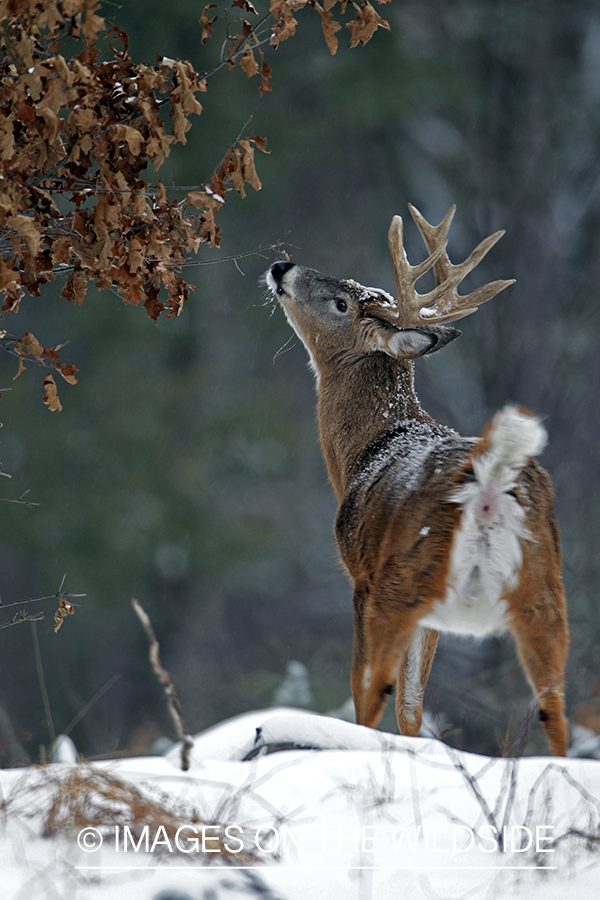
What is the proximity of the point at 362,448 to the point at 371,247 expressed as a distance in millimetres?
7635

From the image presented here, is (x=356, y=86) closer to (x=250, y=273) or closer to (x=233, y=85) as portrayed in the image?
(x=233, y=85)

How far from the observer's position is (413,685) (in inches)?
176

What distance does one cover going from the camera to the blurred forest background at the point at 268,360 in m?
11.0

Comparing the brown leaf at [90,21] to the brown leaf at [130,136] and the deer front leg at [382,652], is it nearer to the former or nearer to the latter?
the brown leaf at [130,136]

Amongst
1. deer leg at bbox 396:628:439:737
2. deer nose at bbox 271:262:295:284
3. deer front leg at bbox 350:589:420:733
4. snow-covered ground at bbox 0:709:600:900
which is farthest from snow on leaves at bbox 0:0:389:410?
deer leg at bbox 396:628:439:737

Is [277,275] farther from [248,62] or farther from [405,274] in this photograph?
[248,62]

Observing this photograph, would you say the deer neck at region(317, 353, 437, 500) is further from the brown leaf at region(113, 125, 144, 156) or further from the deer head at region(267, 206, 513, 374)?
the brown leaf at region(113, 125, 144, 156)

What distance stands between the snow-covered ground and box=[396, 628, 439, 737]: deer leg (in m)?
1.50

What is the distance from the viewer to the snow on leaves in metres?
2.56

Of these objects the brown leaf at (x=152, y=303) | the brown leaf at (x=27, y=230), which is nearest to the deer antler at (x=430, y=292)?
the brown leaf at (x=152, y=303)

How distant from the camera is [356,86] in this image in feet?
38.0

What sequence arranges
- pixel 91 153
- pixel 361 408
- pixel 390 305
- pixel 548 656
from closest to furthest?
pixel 91 153 < pixel 548 656 < pixel 361 408 < pixel 390 305

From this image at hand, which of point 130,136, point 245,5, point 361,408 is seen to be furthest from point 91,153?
point 361,408

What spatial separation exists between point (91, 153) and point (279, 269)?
8.40ft
